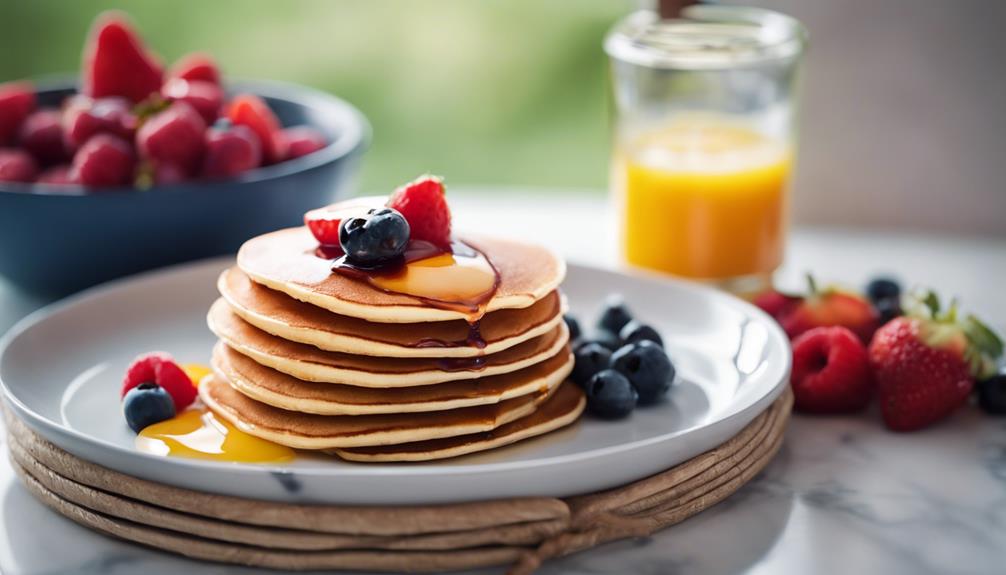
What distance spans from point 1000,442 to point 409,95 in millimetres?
3611

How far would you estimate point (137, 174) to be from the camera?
1809 millimetres

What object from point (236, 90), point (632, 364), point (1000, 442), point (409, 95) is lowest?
point (409, 95)

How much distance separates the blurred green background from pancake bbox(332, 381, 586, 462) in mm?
3270

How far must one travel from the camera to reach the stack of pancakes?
1.21m

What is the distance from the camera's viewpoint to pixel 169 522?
1.10 meters

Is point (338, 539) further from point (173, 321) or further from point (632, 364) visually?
point (173, 321)

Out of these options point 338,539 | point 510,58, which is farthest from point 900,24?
point 510,58

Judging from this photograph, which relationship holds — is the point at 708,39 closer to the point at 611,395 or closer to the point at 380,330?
the point at 611,395

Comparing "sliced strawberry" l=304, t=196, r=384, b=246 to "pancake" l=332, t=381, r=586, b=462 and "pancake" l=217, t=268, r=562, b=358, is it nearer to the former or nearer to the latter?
"pancake" l=217, t=268, r=562, b=358

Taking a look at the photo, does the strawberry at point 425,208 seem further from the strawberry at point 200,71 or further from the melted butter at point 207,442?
the strawberry at point 200,71

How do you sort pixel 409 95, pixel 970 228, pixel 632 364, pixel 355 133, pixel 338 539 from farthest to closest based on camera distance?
pixel 409 95
pixel 970 228
pixel 355 133
pixel 632 364
pixel 338 539

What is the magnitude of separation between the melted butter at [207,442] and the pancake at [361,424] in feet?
0.04

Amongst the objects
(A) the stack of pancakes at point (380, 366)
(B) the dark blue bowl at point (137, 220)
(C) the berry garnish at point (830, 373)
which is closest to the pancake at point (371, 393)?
(A) the stack of pancakes at point (380, 366)

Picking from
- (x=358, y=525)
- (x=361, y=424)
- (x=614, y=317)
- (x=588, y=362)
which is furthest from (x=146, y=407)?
(x=614, y=317)
